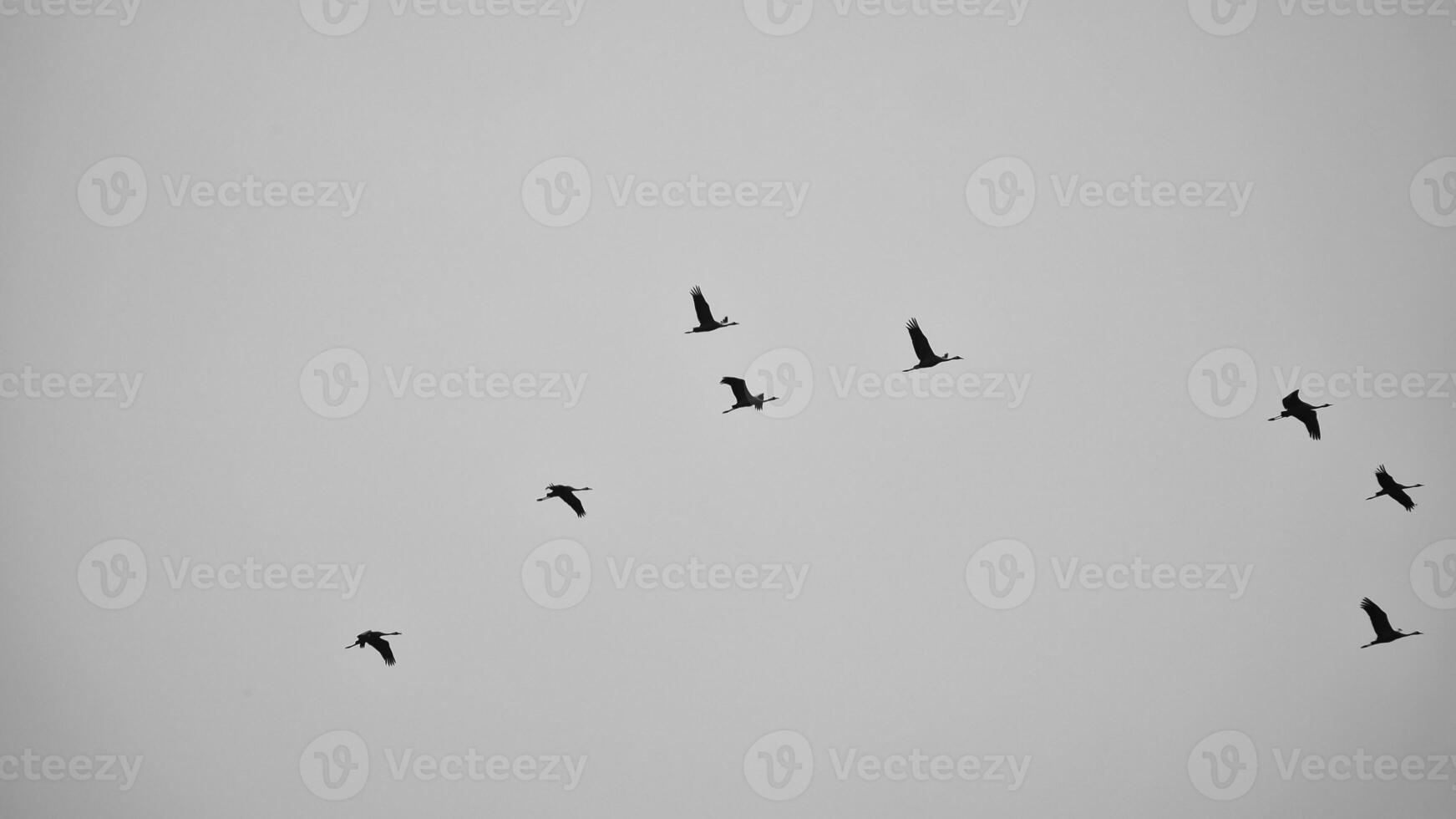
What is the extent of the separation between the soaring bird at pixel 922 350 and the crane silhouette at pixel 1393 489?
1294 mm

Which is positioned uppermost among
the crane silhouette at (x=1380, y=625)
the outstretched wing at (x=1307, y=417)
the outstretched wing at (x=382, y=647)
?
the outstretched wing at (x=1307, y=417)

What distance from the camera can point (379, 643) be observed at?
2.62 m

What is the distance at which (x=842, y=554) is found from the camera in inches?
104

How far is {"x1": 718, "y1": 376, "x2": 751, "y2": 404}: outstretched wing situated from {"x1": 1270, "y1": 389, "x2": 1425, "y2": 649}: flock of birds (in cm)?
157

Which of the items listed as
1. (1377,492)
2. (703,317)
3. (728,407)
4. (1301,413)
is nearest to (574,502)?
A: (728,407)

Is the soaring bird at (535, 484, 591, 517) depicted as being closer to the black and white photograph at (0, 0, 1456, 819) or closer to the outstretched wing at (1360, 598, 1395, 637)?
the black and white photograph at (0, 0, 1456, 819)

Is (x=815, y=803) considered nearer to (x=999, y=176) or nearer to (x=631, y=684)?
(x=631, y=684)

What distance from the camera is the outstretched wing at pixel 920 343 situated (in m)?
2.58

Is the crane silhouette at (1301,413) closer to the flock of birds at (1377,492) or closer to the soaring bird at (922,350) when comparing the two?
the flock of birds at (1377,492)

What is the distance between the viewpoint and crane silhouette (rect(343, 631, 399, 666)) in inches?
103

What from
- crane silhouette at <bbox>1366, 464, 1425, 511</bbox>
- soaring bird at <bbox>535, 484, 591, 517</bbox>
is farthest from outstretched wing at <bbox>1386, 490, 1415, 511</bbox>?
soaring bird at <bbox>535, 484, 591, 517</bbox>

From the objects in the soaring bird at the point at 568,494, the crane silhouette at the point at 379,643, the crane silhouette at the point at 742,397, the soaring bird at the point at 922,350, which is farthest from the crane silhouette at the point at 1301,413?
the crane silhouette at the point at 379,643

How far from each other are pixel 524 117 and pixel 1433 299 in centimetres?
278

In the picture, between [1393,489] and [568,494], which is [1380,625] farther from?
[568,494]
